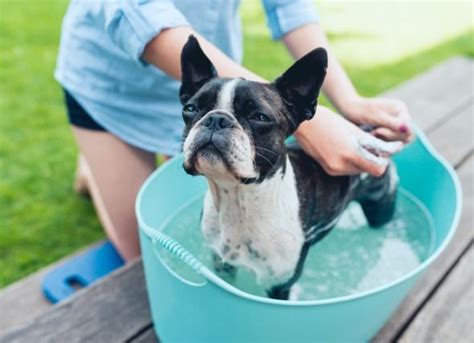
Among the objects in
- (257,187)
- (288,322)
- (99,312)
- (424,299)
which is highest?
(257,187)

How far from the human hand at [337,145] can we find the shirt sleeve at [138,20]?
1.15 feet

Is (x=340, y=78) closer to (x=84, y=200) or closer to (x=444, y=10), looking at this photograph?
(x=84, y=200)

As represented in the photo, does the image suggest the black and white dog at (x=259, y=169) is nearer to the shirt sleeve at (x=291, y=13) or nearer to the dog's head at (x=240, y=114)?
the dog's head at (x=240, y=114)

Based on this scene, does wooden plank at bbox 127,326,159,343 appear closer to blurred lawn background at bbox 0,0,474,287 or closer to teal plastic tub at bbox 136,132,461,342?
teal plastic tub at bbox 136,132,461,342

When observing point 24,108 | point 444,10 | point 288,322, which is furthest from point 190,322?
point 444,10

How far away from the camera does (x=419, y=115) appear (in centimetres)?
228

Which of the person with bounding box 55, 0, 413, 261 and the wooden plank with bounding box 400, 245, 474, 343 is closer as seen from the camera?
the wooden plank with bounding box 400, 245, 474, 343

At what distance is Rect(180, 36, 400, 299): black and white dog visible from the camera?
3.46 feet

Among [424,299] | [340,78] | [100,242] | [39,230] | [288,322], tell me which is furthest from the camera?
[39,230]

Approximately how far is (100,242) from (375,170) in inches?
40.7

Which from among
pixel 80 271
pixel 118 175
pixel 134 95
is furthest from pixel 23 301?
pixel 134 95

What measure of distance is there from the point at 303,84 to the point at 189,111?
22cm

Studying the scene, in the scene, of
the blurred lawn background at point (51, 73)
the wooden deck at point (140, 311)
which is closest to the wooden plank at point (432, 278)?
the wooden deck at point (140, 311)

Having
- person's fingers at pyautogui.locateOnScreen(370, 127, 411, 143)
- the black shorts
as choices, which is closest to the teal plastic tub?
person's fingers at pyautogui.locateOnScreen(370, 127, 411, 143)
